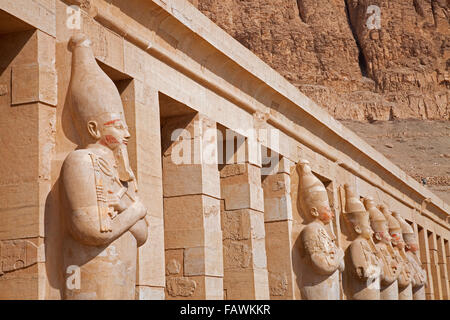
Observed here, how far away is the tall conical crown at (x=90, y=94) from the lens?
5926 millimetres

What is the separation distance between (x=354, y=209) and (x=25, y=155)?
7.35m

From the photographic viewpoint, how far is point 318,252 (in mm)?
9953

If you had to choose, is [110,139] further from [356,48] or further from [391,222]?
[356,48]

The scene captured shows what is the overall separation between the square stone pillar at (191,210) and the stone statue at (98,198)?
82.4 inches

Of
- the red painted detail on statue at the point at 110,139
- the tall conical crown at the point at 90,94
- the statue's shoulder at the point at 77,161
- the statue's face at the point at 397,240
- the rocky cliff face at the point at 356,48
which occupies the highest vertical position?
the rocky cliff face at the point at 356,48

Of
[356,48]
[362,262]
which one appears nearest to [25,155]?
[362,262]

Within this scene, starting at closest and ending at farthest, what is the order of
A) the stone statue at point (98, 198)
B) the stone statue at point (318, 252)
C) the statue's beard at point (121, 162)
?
the stone statue at point (98, 198), the statue's beard at point (121, 162), the stone statue at point (318, 252)

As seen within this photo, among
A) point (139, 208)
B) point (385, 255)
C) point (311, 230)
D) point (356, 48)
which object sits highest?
point (356, 48)

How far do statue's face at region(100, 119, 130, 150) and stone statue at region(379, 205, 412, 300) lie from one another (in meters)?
8.30

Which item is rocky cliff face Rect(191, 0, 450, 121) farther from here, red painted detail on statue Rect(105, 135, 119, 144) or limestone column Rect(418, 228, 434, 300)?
red painted detail on statue Rect(105, 135, 119, 144)

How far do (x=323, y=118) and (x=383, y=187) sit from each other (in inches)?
158

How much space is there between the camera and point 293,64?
45281 mm

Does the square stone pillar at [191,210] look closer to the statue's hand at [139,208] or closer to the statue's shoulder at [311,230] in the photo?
the statue's shoulder at [311,230]

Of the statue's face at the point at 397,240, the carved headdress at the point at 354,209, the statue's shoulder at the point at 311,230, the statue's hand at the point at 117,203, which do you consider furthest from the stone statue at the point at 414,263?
the statue's hand at the point at 117,203
